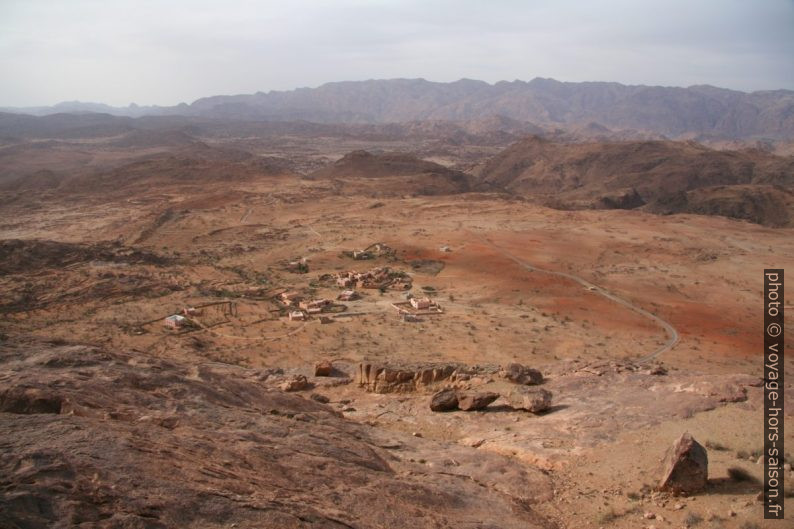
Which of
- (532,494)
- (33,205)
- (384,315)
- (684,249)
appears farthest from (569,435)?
(33,205)

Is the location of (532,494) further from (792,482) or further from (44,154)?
(44,154)

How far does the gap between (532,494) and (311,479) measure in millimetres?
3633

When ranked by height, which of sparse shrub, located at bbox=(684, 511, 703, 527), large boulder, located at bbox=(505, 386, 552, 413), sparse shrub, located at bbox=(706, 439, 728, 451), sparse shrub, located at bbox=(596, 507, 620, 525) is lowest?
large boulder, located at bbox=(505, 386, 552, 413)

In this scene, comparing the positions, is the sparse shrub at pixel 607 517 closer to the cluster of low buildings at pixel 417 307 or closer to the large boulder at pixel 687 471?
the large boulder at pixel 687 471

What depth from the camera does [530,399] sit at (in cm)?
1223

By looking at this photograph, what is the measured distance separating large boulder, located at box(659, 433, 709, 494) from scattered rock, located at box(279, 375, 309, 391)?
9.36 meters

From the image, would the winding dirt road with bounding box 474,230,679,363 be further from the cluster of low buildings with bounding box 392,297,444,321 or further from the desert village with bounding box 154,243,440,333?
the cluster of low buildings with bounding box 392,297,444,321

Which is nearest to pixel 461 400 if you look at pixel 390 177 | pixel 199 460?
pixel 199 460

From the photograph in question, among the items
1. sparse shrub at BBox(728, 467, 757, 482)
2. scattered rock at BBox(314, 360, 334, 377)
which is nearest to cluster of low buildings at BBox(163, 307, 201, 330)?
scattered rock at BBox(314, 360, 334, 377)

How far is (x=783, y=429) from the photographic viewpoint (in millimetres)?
9805

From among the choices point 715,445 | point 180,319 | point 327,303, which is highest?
point 715,445

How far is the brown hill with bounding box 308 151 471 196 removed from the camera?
2530 inches

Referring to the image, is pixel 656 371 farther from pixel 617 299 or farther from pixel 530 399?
pixel 617 299

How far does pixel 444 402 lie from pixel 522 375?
2.88m
